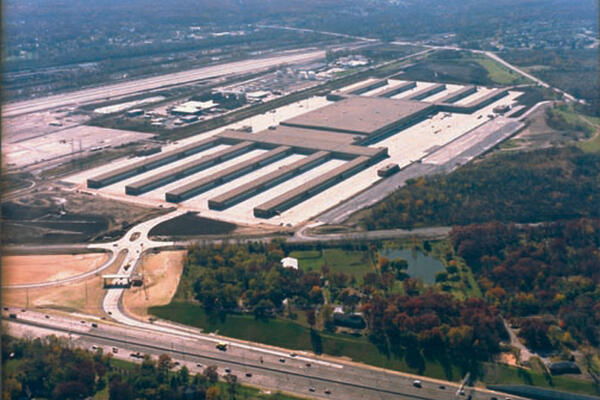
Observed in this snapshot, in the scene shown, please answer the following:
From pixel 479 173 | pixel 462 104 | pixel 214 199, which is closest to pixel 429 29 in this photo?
pixel 462 104

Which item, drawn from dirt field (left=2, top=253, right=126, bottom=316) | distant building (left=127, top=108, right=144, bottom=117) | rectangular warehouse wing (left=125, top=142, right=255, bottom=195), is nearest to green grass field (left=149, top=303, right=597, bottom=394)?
dirt field (left=2, top=253, right=126, bottom=316)

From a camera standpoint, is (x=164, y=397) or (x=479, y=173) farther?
(x=479, y=173)

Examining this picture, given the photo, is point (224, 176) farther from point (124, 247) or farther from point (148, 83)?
point (148, 83)

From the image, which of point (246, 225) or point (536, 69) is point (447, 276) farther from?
point (536, 69)

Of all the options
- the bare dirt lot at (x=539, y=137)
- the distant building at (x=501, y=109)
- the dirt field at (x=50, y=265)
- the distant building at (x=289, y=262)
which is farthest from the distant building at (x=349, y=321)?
the distant building at (x=501, y=109)

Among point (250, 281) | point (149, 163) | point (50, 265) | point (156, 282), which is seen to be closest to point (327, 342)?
point (250, 281)
